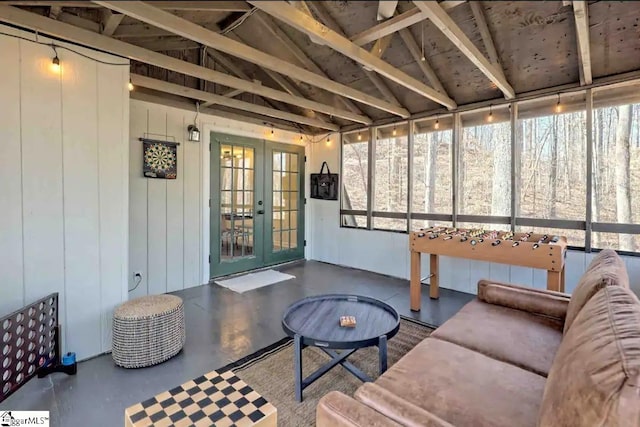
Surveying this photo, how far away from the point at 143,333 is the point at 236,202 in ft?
8.95

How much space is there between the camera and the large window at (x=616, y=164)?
320 centimetres

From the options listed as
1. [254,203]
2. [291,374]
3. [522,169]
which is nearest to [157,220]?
[254,203]

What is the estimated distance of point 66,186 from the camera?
233 centimetres

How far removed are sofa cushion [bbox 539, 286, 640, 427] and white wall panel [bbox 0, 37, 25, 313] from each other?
2933mm

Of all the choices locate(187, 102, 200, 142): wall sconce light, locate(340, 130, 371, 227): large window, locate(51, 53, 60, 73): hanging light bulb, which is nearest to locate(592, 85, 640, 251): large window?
locate(340, 130, 371, 227): large window

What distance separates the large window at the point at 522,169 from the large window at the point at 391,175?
2 cm

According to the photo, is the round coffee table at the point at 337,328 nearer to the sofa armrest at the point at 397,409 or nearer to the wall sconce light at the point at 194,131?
the sofa armrest at the point at 397,409

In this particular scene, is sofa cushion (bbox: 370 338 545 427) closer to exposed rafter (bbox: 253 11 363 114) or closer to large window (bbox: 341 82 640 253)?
large window (bbox: 341 82 640 253)

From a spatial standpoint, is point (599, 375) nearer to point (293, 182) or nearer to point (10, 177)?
point (10, 177)

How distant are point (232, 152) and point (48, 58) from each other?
2625mm

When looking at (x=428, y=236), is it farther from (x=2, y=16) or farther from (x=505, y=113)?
(x=2, y=16)

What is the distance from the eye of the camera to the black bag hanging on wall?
5.64m

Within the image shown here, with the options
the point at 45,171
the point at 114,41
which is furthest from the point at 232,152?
the point at 45,171

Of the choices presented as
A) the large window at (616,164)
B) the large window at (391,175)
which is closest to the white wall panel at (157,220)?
the large window at (391,175)
